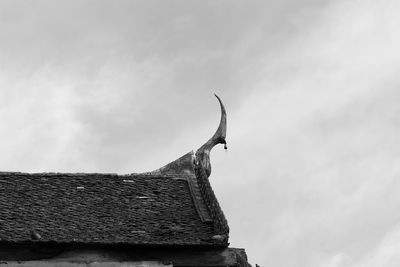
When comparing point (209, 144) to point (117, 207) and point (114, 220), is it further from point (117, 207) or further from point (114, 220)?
point (114, 220)

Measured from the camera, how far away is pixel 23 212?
55.6 ft

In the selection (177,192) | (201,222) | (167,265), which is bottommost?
(167,265)

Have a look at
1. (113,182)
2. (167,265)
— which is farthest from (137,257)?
(113,182)

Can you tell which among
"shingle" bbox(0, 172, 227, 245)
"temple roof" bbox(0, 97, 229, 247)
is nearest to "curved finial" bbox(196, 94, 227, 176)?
"temple roof" bbox(0, 97, 229, 247)

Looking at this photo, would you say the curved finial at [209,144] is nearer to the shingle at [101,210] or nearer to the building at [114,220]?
the building at [114,220]

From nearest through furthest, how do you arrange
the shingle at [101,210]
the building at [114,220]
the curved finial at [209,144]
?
the building at [114,220]
the shingle at [101,210]
the curved finial at [209,144]

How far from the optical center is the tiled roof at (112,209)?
16188mm

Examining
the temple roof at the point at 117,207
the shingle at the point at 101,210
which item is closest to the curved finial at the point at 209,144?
the temple roof at the point at 117,207

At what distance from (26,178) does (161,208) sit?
2701 millimetres

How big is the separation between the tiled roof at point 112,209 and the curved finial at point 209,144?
249 millimetres

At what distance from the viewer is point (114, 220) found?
55.6 feet

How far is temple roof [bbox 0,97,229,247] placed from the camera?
16.2 m

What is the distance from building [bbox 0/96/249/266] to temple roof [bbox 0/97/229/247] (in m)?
0.02

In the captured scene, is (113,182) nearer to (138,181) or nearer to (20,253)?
(138,181)
